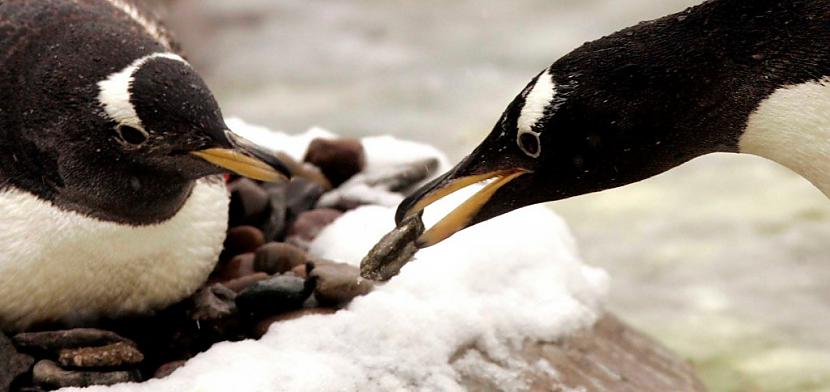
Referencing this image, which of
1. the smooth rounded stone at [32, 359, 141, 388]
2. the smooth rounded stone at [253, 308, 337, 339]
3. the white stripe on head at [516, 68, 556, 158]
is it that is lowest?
the smooth rounded stone at [32, 359, 141, 388]

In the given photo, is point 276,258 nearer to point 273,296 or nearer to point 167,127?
point 273,296

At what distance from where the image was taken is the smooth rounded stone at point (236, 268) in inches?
102

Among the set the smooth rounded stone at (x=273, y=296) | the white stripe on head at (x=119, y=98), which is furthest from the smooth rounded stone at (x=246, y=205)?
the white stripe on head at (x=119, y=98)

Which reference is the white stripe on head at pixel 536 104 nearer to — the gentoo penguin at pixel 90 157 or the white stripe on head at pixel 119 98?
the gentoo penguin at pixel 90 157

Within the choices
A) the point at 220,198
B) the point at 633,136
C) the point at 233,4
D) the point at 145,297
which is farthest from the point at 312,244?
the point at 233,4

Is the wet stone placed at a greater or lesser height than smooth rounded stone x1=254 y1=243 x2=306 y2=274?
greater

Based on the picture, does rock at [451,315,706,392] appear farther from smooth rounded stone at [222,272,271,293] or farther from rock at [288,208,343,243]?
rock at [288,208,343,243]

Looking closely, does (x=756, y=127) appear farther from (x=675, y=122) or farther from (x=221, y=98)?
(x=221, y=98)

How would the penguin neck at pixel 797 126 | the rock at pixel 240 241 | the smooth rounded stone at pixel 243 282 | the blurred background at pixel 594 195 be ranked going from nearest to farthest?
1. the penguin neck at pixel 797 126
2. the smooth rounded stone at pixel 243 282
3. the rock at pixel 240 241
4. the blurred background at pixel 594 195

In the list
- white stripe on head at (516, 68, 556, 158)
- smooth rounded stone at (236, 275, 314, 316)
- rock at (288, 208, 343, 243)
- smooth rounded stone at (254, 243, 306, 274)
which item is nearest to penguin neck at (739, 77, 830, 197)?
white stripe on head at (516, 68, 556, 158)

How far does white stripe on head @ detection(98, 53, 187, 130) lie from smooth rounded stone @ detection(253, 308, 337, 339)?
451mm

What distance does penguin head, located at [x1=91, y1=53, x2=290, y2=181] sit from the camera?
2.05 m

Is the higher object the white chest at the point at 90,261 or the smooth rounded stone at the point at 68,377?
the white chest at the point at 90,261

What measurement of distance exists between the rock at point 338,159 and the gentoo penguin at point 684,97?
1.02 meters
